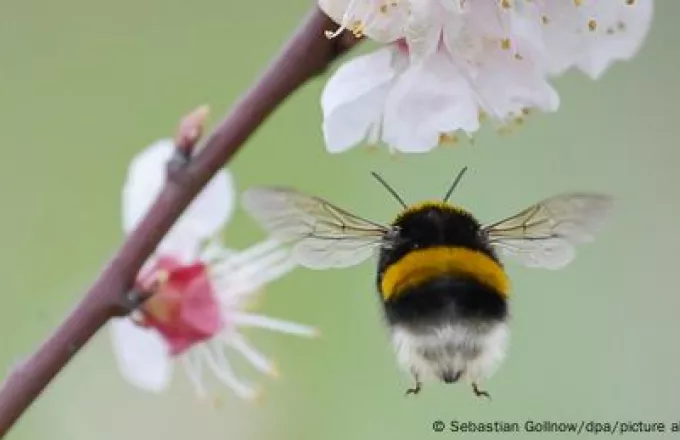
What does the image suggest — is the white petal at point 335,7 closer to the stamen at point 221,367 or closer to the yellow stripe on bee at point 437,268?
the yellow stripe on bee at point 437,268

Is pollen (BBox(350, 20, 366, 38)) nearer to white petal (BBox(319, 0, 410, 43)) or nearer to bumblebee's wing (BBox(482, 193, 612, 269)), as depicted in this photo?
white petal (BBox(319, 0, 410, 43))

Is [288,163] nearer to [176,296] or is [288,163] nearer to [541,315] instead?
[541,315]

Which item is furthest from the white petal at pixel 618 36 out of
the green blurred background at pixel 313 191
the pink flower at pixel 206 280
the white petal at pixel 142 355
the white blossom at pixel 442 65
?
the white petal at pixel 142 355

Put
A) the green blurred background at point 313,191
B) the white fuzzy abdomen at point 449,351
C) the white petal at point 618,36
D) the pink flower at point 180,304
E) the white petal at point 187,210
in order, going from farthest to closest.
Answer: the green blurred background at point 313,191 → the white petal at point 187,210 → the pink flower at point 180,304 → the white petal at point 618,36 → the white fuzzy abdomen at point 449,351

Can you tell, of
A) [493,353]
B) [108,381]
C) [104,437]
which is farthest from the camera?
[108,381]

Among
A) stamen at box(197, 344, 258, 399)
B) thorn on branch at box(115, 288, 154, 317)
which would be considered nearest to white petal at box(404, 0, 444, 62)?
thorn on branch at box(115, 288, 154, 317)

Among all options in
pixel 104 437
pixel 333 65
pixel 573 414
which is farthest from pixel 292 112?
pixel 333 65
